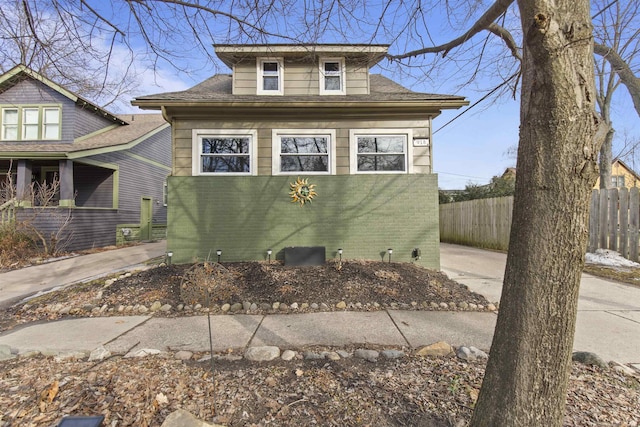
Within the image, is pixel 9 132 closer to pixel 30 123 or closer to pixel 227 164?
pixel 30 123


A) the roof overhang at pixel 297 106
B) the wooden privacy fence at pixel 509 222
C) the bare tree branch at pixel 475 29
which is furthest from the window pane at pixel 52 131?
the wooden privacy fence at pixel 509 222

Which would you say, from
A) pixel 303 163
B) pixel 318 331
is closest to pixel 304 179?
pixel 303 163

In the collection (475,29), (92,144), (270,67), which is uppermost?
(270,67)

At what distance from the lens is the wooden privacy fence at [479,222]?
34.6ft

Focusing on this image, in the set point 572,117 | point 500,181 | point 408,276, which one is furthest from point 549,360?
point 500,181

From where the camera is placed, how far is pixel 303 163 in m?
7.23

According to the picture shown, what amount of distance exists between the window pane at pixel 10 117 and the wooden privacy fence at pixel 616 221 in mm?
18580

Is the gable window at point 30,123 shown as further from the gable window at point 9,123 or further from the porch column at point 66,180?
the porch column at point 66,180

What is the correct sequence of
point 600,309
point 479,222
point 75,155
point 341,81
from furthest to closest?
point 479,222 < point 75,155 < point 341,81 < point 600,309

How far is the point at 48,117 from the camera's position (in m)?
11.5

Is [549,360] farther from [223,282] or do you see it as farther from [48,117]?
[48,117]

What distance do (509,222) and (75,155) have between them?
14.7m

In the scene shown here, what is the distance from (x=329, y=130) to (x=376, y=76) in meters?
4.16

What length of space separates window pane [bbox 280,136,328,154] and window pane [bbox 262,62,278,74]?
6.76 feet
